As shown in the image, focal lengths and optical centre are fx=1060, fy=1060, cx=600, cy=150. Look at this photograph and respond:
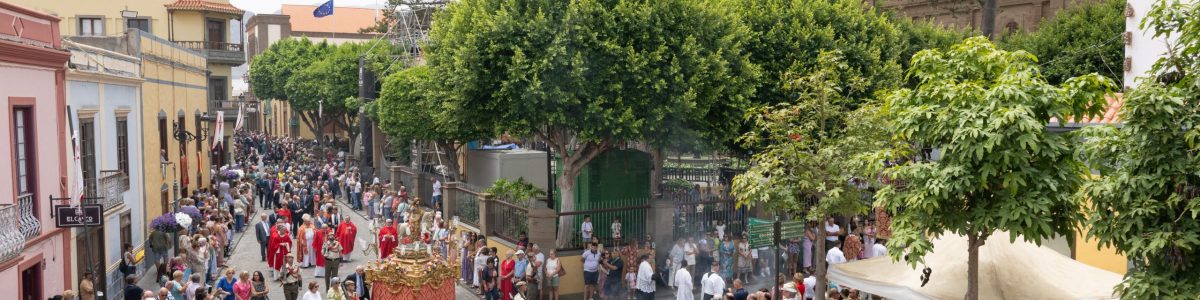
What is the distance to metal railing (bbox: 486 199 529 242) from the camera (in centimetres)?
2195

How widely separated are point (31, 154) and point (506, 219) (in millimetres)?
9618

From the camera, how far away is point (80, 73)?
18.3m

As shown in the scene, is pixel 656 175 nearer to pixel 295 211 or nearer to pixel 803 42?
pixel 803 42

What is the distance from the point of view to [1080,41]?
3083cm

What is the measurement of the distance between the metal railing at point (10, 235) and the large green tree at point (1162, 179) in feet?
41.6

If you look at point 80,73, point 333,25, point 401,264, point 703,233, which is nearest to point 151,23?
point 80,73

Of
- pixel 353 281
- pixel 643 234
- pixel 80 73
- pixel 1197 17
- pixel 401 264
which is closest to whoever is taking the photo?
pixel 1197 17

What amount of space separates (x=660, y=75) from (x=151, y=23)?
1254 inches

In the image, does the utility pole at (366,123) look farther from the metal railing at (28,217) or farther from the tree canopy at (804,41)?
the metal railing at (28,217)

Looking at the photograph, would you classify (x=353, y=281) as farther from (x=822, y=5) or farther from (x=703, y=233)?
(x=822, y=5)

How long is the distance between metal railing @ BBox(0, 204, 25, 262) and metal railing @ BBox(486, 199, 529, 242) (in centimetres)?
957

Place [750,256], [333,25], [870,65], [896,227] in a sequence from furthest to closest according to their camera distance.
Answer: [333,25], [870,65], [750,256], [896,227]

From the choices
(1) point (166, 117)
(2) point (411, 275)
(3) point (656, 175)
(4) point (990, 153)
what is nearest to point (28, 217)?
(2) point (411, 275)

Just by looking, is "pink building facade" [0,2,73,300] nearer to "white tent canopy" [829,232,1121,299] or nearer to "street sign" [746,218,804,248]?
"street sign" [746,218,804,248]
